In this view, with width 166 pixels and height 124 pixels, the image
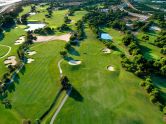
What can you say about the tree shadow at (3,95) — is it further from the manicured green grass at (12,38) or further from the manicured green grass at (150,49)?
the manicured green grass at (150,49)

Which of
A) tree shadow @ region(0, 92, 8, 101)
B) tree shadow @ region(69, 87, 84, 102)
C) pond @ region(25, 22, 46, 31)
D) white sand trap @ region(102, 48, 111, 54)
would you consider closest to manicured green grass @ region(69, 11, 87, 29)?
pond @ region(25, 22, 46, 31)

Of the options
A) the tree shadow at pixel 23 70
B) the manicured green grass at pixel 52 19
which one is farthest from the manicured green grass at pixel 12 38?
the manicured green grass at pixel 52 19

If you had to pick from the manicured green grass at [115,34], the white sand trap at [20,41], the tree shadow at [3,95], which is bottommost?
the manicured green grass at [115,34]

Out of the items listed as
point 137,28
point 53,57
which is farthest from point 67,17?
point 53,57

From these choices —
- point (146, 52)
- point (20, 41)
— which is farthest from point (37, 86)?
point (146, 52)

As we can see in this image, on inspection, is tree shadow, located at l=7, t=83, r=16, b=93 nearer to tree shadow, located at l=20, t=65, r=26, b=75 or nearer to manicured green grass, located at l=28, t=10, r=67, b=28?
tree shadow, located at l=20, t=65, r=26, b=75

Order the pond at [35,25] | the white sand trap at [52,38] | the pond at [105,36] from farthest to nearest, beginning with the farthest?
1. the pond at [35,25]
2. the pond at [105,36]
3. the white sand trap at [52,38]

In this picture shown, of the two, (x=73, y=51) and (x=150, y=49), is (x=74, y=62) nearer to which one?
(x=73, y=51)

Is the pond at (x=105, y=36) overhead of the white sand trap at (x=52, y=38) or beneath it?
beneath

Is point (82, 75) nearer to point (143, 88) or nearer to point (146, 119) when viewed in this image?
point (143, 88)
